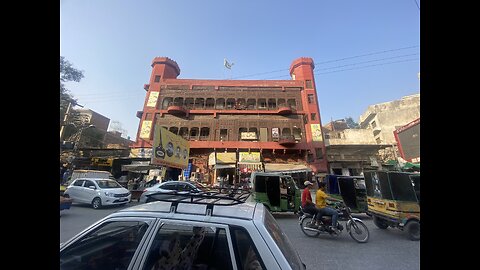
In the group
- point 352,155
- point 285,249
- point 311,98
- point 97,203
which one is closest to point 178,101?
point 311,98

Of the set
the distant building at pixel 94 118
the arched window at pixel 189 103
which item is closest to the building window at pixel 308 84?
the arched window at pixel 189 103

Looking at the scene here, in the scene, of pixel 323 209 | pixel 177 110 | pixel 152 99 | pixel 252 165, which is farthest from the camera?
pixel 152 99

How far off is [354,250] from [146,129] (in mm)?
25536

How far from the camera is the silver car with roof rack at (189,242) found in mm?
1724

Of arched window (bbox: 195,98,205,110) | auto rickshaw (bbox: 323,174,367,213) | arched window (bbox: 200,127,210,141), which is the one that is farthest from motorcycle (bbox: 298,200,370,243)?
arched window (bbox: 195,98,205,110)

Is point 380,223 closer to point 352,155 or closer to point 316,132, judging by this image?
A: point 352,155

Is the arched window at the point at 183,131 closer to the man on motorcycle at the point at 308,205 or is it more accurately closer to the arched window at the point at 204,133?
the arched window at the point at 204,133

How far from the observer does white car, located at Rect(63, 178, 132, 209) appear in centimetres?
1100

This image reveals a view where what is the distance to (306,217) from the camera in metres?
6.78

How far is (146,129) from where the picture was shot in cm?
2625
